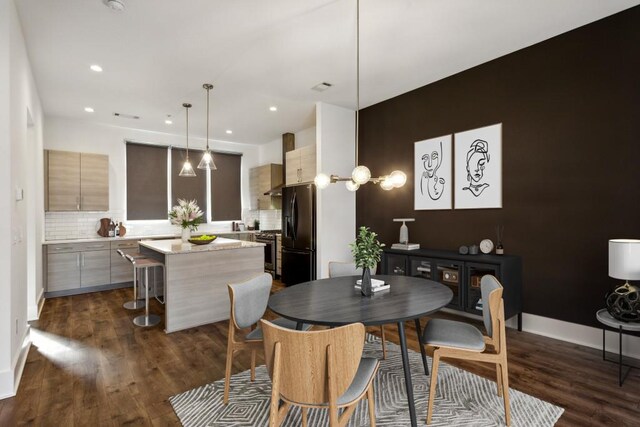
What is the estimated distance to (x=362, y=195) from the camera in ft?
18.1


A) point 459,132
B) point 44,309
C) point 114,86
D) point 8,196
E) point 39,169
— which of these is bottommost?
point 44,309

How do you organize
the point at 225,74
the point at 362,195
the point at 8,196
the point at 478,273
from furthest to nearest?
the point at 362,195 < the point at 225,74 < the point at 478,273 < the point at 8,196

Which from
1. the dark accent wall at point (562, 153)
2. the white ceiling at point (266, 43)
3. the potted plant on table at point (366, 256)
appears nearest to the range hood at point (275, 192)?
the white ceiling at point (266, 43)

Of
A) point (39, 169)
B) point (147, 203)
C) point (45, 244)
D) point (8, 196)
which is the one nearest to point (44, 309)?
point (45, 244)

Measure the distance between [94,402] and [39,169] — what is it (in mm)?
3860

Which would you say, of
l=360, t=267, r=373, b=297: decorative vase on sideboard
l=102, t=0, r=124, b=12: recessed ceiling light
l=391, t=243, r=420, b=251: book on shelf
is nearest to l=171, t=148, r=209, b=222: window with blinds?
l=102, t=0, r=124, b=12: recessed ceiling light

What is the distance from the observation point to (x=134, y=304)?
4.76 meters

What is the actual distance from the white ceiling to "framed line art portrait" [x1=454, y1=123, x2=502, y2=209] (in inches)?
33.2

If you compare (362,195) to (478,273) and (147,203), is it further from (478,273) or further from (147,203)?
(147,203)

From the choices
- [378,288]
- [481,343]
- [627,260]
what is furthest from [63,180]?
[627,260]

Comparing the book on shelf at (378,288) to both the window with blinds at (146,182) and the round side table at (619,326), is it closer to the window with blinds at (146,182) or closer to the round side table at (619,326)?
the round side table at (619,326)

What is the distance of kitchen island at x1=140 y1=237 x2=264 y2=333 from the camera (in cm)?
375

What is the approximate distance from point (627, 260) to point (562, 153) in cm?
123

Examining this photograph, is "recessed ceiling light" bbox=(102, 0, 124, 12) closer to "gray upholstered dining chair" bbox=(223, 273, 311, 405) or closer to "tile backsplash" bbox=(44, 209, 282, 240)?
"gray upholstered dining chair" bbox=(223, 273, 311, 405)
